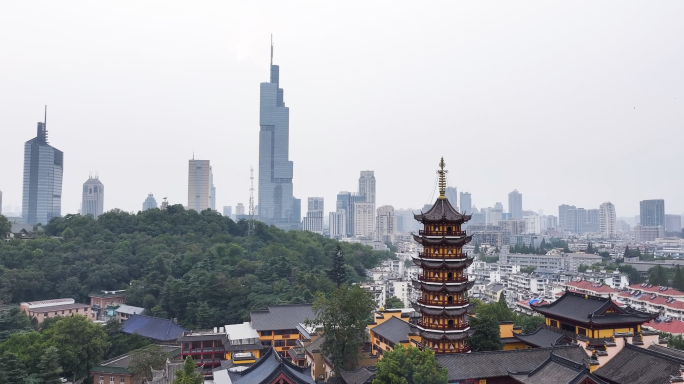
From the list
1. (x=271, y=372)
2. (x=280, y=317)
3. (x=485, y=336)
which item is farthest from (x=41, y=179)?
(x=485, y=336)

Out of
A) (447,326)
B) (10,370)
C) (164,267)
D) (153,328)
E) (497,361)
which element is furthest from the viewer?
(164,267)

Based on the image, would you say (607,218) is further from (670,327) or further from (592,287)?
(670,327)

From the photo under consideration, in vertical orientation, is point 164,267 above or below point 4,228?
below

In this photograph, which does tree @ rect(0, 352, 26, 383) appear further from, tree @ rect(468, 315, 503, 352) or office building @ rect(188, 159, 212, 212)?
office building @ rect(188, 159, 212, 212)

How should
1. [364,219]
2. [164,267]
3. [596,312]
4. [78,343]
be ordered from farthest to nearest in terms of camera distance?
[364,219] → [164,267] → [78,343] → [596,312]

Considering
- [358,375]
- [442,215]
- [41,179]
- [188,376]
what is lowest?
[358,375]

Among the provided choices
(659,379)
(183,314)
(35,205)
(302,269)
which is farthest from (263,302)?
(35,205)

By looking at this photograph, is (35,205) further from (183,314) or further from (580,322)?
(580,322)

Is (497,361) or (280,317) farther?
(280,317)

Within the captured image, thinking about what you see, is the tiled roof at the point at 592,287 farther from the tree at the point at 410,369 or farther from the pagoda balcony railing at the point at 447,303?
the tree at the point at 410,369
